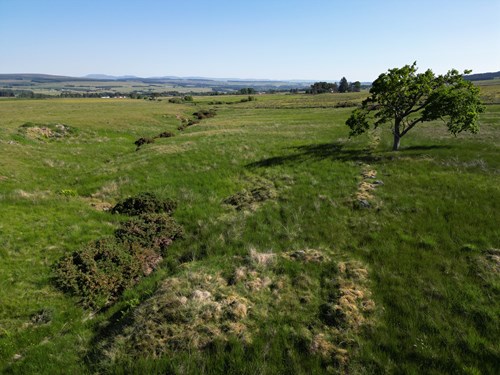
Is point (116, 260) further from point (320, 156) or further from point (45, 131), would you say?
point (45, 131)

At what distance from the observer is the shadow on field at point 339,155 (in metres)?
28.5

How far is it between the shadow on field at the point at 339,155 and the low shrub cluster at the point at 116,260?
46.1 feet

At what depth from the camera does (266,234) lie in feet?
47.4

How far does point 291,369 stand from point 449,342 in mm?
4206

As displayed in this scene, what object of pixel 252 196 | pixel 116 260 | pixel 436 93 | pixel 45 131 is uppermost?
pixel 436 93

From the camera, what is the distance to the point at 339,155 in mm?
30688

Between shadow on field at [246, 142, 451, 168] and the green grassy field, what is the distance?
13.2 feet

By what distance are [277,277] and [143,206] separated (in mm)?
11062

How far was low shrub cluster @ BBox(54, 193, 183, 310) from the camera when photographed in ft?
35.9

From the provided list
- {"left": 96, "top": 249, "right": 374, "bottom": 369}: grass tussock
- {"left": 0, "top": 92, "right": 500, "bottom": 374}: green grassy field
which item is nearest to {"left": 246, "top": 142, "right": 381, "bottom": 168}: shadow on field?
{"left": 0, "top": 92, "right": 500, "bottom": 374}: green grassy field

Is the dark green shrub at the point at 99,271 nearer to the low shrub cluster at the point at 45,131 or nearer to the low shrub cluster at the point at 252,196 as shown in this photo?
the low shrub cluster at the point at 252,196

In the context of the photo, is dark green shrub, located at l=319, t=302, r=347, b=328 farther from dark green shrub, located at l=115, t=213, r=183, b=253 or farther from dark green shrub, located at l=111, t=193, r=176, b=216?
dark green shrub, located at l=111, t=193, r=176, b=216

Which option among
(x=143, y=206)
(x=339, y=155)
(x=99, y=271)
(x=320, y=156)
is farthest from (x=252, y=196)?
(x=339, y=155)

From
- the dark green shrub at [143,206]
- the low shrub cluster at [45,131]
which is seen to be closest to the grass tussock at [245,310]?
the dark green shrub at [143,206]
